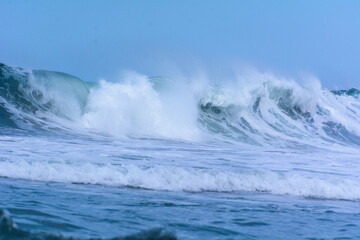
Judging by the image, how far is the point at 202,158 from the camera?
37.0 feet

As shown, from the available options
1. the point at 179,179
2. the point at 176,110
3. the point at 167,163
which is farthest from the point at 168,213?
the point at 176,110

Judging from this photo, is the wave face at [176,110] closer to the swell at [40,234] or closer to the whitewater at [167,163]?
the whitewater at [167,163]

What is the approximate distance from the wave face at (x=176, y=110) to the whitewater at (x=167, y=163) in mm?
71

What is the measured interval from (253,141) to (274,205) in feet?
38.5

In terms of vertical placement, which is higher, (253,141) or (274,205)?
(253,141)

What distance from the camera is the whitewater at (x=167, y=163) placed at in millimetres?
4809

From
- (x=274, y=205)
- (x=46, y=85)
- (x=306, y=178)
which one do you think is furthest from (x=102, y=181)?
(x=46, y=85)

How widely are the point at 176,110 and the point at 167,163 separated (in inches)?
437

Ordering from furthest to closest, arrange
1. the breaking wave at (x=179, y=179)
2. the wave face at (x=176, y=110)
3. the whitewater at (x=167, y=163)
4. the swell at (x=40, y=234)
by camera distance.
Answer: the wave face at (x=176, y=110), the breaking wave at (x=179, y=179), the whitewater at (x=167, y=163), the swell at (x=40, y=234)

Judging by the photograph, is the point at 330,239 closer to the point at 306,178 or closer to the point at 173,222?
the point at 173,222

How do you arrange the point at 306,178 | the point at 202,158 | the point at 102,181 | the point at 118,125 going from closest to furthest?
the point at 102,181
the point at 306,178
the point at 202,158
the point at 118,125

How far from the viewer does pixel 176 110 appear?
20.8 meters

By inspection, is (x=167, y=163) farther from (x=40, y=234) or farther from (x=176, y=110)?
(x=176, y=110)

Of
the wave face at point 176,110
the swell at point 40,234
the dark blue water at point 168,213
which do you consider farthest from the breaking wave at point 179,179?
the wave face at point 176,110
